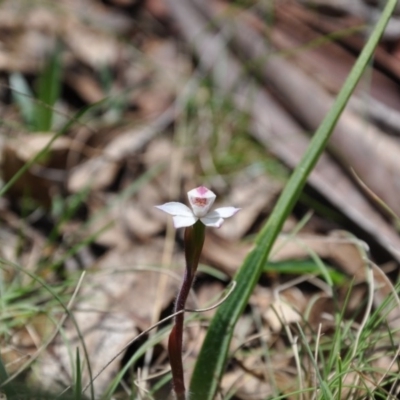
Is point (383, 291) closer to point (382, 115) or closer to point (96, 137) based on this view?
point (382, 115)

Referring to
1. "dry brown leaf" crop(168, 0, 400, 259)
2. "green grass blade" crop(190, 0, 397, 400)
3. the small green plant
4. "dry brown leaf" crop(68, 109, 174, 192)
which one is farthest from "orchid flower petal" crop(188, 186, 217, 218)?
the small green plant

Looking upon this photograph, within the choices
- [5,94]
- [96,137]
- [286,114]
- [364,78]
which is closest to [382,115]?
[364,78]

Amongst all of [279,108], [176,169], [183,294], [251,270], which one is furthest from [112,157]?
[183,294]

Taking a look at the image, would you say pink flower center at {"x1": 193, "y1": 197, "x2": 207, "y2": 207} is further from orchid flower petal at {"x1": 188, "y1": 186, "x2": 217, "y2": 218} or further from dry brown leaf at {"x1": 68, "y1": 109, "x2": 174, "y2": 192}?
dry brown leaf at {"x1": 68, "y1": 109, "x2": 174, "y2": 192}

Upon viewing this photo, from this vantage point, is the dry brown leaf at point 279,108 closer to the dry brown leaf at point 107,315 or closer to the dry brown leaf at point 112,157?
the dry brown leaf at point 112,157

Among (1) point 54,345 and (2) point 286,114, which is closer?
(1) point 54,345

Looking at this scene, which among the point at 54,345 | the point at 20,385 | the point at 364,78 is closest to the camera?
the point at 20,385

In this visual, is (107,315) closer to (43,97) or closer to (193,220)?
(193,220)
